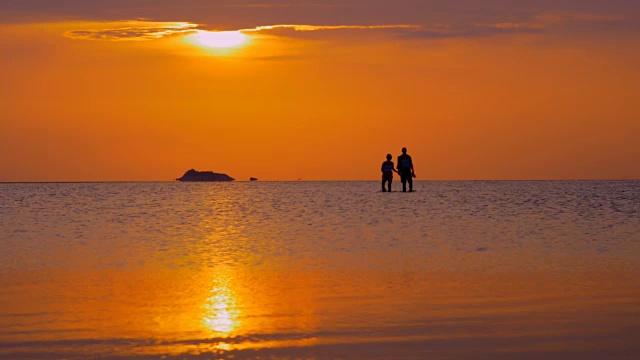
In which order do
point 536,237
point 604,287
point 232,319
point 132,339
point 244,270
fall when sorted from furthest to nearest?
point 536,237
point 244,270
point 604,287
point 232,319
point 132,339

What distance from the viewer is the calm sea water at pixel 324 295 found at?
9430 mm

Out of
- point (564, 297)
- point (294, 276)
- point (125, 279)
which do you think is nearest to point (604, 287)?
point (564, 297)

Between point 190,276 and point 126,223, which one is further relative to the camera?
point 126,223

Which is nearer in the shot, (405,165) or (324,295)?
(324,295)

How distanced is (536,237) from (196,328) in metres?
14.9

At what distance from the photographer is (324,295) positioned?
516 inches

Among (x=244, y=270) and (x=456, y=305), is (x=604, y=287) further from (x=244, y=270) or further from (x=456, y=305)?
(x=244, y=270)

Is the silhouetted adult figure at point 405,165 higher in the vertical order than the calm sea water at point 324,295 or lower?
higher

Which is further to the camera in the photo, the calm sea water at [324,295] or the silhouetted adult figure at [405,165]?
the silhouetted adult figure at [405,165]

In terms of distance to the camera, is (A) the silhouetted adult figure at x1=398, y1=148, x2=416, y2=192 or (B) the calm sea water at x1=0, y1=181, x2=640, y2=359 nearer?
(B) the calm sea water at x1=0, y1=181, x2=640, y2=359

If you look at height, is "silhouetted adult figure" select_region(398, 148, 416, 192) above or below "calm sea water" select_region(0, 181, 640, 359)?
above

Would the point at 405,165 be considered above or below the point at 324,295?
above

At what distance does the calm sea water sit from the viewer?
30.9 ft

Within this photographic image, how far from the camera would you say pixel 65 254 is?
788 inches
